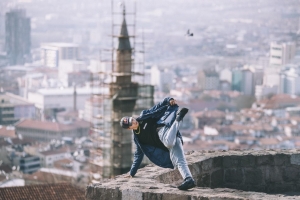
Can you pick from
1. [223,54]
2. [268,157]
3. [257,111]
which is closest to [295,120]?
[257,111]

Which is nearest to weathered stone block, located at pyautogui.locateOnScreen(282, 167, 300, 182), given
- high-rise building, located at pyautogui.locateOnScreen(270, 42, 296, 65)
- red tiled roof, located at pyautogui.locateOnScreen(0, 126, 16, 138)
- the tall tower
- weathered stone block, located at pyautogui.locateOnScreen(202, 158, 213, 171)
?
weathered stone block, located at pyautogui.locateOnScreen(202, 158, 213, 171)

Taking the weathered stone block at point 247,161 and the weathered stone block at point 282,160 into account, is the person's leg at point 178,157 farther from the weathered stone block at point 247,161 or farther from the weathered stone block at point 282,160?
the weathered stone block at point 282,160

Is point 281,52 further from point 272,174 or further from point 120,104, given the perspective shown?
point 272,174

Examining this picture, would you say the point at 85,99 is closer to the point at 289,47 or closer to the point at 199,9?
the point at 199,9

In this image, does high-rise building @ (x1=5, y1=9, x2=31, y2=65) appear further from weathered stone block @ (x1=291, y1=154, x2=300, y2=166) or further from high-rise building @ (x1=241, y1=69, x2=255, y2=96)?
weathered stone block @ (x1=291, y1=154, x2=300, y2=166)

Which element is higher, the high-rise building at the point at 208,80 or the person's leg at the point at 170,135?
the person's leg at the point at 170,135

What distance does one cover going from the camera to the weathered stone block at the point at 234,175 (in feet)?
17.0

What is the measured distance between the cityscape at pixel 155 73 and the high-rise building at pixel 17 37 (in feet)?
0.31

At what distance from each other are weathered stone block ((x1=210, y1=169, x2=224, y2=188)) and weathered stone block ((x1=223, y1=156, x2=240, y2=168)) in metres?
0.05

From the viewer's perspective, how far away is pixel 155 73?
68000 millimetres

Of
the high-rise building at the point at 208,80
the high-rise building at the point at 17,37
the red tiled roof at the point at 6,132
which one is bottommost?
the red tiled roof at the point at 6,132

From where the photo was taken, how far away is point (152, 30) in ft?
226

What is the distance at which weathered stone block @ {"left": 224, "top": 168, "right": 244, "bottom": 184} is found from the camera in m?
5.17

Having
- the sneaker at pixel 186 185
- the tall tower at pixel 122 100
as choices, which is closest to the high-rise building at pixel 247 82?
the tall tower at pixel 122 100
